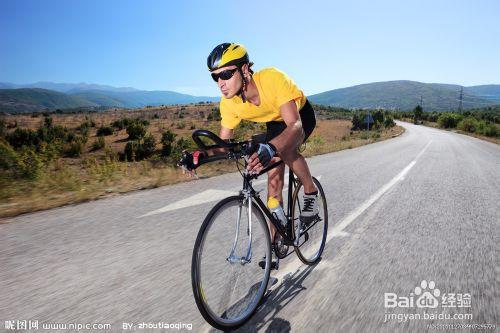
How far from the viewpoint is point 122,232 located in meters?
4.12

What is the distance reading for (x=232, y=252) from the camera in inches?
97.0

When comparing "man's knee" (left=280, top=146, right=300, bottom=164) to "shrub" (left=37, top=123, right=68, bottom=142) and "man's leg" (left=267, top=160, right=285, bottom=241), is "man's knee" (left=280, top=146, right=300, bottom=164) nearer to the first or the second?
"man's leg" (left=267, top=160, right=285, bottom=241)

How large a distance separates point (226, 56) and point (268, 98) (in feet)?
1.67

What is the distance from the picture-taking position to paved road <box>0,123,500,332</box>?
2412mm

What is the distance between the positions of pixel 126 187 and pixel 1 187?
2.28 metres

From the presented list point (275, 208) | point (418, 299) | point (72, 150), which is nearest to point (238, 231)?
point (275, 208)

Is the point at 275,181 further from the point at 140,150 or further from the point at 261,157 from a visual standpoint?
the point at 140,150

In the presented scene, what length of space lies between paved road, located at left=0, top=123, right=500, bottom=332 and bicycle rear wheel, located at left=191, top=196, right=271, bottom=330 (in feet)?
0.58

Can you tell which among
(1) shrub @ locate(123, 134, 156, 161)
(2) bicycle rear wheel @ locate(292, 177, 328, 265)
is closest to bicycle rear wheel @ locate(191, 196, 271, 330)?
(2) bicycle rear wheel @ locate(292, 177, 328, 265)

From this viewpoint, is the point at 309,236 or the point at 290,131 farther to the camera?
the point at 309,236

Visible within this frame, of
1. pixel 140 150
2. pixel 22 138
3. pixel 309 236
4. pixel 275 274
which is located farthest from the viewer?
pixel 22 138

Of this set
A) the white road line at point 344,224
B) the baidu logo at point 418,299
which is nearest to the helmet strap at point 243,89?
the white road line at point 344,224

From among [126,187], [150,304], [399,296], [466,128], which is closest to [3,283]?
[150,304]

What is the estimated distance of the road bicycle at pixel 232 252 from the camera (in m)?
2.16
